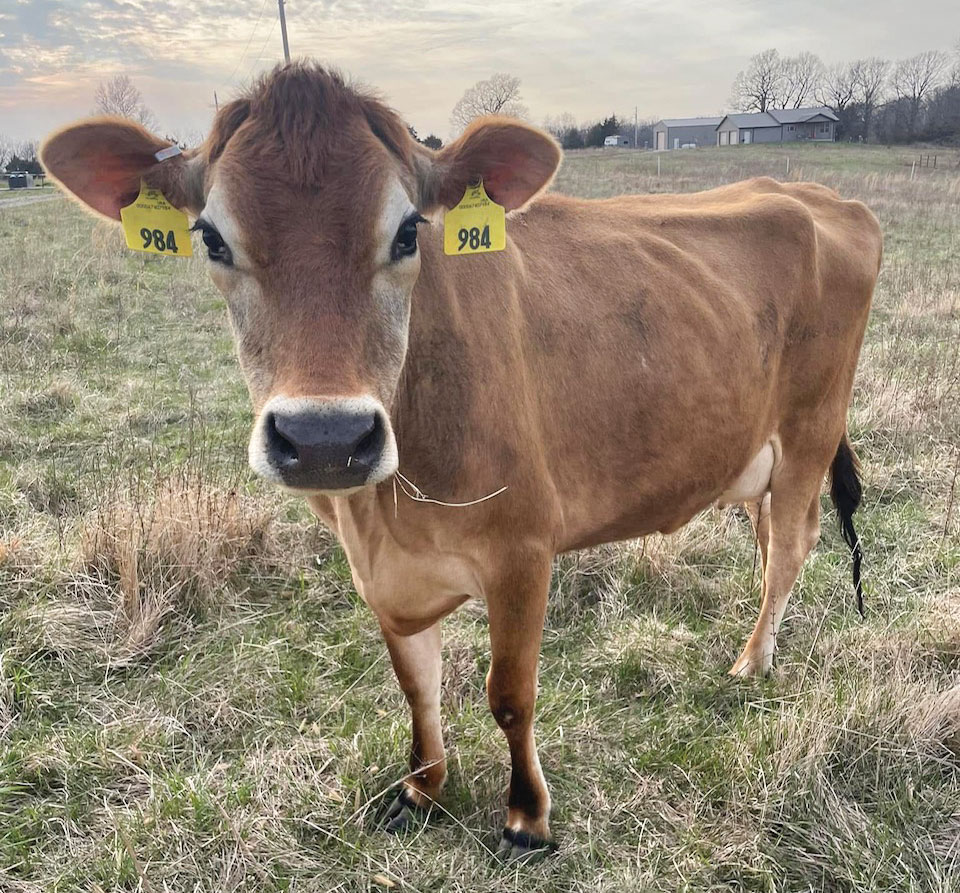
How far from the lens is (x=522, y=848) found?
2756mm

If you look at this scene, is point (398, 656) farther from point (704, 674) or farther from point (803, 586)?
point (803, 586)

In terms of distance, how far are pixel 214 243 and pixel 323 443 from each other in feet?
2.41

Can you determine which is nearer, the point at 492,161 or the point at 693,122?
the point at 492,161

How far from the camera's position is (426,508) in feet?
7.91

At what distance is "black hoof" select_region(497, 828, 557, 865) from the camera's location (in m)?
2.71

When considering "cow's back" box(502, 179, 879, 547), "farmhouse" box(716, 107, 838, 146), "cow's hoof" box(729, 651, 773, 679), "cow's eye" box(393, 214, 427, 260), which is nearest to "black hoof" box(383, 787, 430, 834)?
"cow's back" box(502, 179, 879, 547)

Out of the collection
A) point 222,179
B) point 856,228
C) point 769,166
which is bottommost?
point 769,166

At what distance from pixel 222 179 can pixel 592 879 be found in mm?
2463

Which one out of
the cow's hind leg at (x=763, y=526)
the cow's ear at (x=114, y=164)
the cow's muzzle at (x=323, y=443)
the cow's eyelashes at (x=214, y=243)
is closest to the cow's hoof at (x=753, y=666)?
the cow's hind leg at (x=763, y=526)

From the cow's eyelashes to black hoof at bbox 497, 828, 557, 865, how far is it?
7.16 ft

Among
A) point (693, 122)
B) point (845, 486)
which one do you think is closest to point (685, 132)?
point (693, 122)

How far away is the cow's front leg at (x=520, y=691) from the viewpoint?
2.56 m

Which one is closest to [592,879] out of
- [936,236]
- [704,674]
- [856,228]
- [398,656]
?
[398,656]

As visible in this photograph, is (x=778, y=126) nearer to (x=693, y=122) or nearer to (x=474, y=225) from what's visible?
(x=693, y=122)
